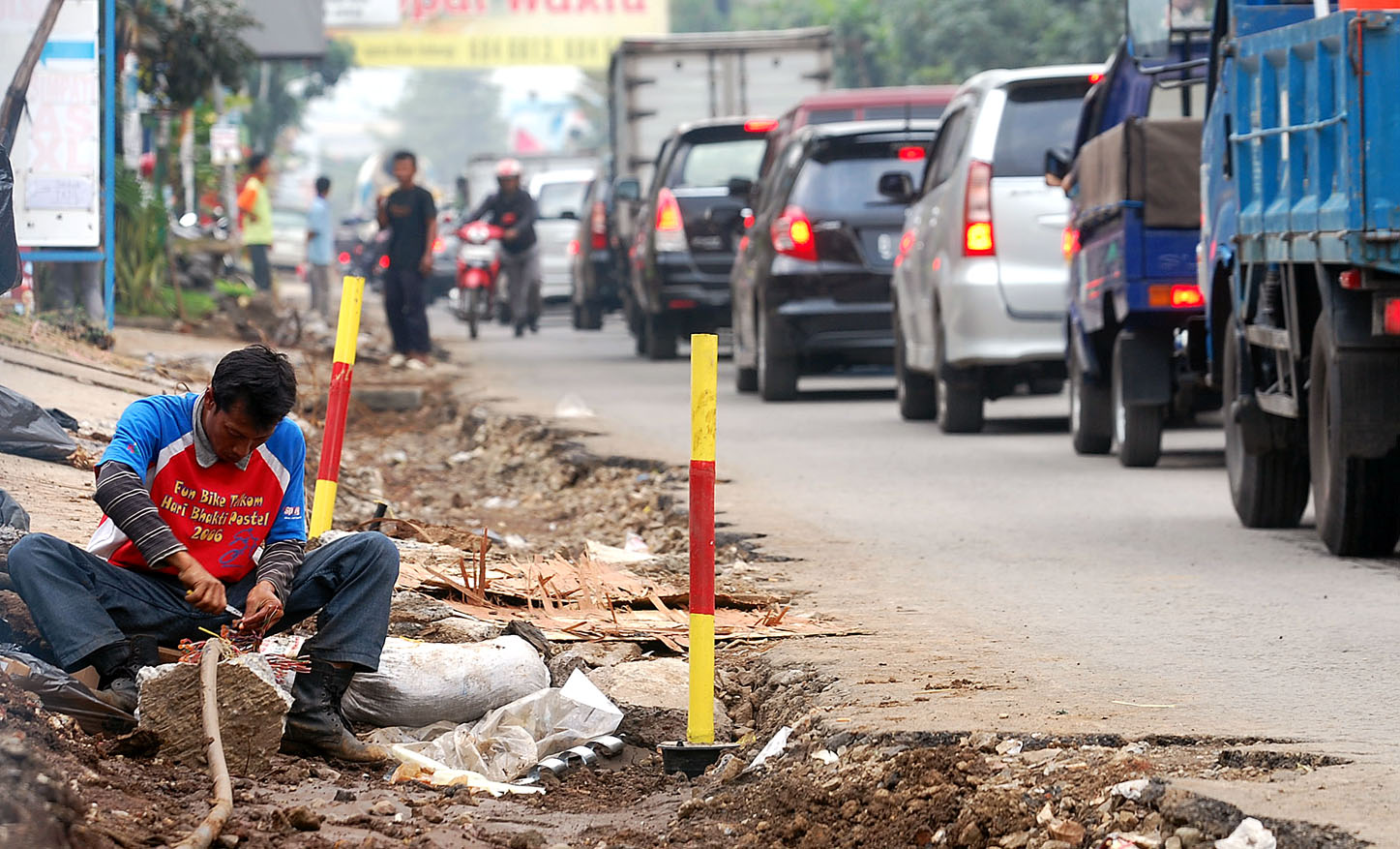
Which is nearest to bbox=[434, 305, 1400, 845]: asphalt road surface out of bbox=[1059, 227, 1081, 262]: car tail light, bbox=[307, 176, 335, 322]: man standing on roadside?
bbox=[1059, 227, 1081, 262]: car tail light

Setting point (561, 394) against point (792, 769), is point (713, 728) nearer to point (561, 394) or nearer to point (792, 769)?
point (792, 769)

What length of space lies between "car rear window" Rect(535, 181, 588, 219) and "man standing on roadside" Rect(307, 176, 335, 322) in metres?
4.70

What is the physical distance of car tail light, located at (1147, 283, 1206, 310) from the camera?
10266 millimetres

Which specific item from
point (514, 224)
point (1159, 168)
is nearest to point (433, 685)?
point (1159, 168)

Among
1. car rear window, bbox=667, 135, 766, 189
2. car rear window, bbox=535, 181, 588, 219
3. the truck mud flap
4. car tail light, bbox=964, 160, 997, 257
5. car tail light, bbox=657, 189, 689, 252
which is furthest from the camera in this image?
car rear window, bbox=535, 181, 588, 219

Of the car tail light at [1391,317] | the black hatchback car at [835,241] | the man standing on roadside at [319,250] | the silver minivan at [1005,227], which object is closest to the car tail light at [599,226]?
the man standing on roadside at [319,250]

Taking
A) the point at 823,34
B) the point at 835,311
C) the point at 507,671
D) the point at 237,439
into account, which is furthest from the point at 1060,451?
the point at 823,34

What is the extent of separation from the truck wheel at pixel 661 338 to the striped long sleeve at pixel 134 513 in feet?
51.5

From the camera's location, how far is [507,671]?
5.64m

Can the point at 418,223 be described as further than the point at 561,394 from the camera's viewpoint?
Yes

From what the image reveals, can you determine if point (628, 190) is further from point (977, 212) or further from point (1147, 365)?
point (1147, 365)

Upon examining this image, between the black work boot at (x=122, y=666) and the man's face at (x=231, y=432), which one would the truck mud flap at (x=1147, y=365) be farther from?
the black work boot at (x=122, y=666)

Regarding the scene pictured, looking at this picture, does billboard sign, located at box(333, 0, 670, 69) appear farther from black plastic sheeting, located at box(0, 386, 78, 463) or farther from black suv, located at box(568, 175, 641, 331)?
black plastic sheeting, located at box(0, 386, 78, 463)

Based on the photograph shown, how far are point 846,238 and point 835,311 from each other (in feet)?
1.62
